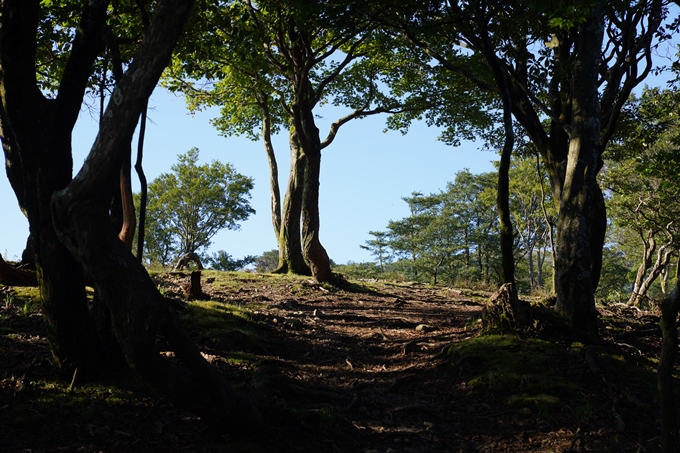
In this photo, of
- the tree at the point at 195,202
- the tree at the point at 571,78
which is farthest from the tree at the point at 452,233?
the tree at the point at 571,78

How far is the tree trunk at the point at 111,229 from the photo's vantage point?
4105mm

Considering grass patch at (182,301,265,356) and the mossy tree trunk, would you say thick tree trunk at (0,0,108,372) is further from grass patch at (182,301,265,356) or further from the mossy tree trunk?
the mossy tree trunk

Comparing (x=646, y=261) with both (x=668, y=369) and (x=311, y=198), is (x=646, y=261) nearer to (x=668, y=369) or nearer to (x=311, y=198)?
(x=311, y=198)

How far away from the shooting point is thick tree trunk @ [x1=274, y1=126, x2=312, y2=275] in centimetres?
1886

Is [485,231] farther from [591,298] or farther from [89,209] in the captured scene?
[89,209]

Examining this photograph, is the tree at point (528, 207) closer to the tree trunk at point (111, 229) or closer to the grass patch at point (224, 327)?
the grass patch at point (224, 327)

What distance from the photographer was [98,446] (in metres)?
4.61

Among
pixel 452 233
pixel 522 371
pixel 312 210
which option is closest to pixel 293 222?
pixel 312 210

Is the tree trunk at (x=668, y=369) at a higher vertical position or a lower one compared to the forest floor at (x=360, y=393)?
higher

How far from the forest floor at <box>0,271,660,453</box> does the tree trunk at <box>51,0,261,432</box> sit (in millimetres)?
1156

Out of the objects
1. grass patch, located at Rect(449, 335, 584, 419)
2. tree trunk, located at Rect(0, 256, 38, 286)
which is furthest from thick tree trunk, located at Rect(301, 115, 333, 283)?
grass patch, located at Rect(449, 335, 584, 419)

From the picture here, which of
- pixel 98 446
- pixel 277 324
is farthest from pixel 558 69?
pixel 98 446

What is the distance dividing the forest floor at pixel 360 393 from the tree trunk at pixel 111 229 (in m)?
1.16

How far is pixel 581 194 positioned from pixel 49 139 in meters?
7.76
